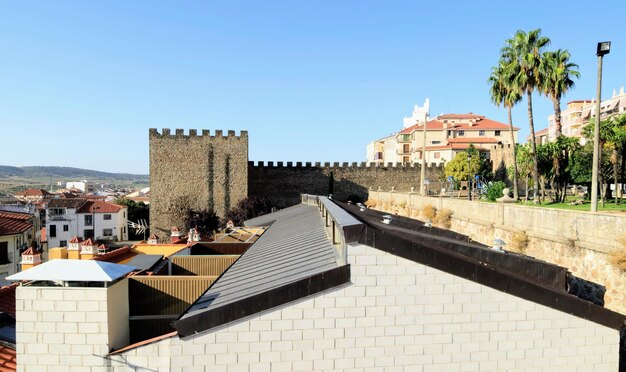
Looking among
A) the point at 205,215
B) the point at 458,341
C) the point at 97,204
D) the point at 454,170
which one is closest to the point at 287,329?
the point at 458,341

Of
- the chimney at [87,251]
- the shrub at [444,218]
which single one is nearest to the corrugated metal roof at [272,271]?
the chimney at [87,251]

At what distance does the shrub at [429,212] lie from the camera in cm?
2216

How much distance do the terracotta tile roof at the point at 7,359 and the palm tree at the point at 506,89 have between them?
24.9m

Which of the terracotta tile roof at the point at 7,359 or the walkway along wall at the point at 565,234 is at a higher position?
the walkway along wall at the point at 565,234

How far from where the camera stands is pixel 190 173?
39.2 metres

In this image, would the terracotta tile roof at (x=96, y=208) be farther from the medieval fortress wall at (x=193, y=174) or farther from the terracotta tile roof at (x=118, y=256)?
the terracotta tile roof at (x=118, y=256)

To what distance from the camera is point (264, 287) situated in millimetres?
5246

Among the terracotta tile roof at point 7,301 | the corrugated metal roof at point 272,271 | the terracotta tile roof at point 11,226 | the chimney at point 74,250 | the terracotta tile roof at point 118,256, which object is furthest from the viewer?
the terracotta tile roof at point 11,226

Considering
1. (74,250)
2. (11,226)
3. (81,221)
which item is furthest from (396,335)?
(81,221)

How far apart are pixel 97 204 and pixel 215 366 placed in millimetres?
55636

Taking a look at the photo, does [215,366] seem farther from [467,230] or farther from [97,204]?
[97,204]

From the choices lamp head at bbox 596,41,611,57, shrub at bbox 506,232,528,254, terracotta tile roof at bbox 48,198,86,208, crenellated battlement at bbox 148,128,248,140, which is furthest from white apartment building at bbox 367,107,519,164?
terracotta tile roof at bbox 48,198,86,208

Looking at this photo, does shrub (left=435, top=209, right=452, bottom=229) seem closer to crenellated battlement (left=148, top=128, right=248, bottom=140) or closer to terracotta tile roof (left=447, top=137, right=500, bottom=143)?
crenellated battlement (left=148, top=128, right=248, bottom=140)

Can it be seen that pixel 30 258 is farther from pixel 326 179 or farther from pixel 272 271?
pixel 326 179
